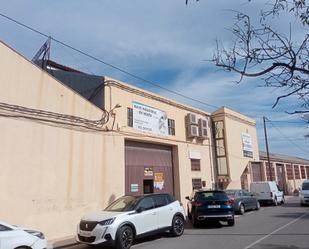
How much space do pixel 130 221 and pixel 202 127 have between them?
13.8m

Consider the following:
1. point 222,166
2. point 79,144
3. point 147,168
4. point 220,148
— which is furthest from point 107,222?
point 220,148

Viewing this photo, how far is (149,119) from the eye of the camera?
19.5 metres

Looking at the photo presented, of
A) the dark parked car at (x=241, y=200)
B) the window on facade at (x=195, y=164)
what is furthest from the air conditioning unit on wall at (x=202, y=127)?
the dark parked car at (x=241, y=200)

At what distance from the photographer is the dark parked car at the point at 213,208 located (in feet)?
48.8

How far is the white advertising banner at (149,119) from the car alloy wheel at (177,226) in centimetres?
609

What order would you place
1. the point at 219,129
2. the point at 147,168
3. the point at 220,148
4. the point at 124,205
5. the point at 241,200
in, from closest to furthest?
the point at 124,205 → the point at 147,168 → the point at 241,200 → the point at 220,148 → the point at 219,129

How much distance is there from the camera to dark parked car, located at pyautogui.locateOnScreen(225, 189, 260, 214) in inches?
806

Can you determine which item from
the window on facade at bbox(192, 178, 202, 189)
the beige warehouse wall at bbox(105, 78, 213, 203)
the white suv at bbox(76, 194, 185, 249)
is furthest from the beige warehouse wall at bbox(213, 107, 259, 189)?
the white suv at bbox(76, 194, 185, 249)

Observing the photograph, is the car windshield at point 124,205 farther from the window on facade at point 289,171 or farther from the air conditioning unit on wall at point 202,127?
the window on facade at point 289,171

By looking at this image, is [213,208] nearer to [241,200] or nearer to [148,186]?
[148,186]

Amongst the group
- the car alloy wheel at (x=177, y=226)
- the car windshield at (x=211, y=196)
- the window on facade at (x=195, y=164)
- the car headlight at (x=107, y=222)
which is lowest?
the car alloy wheel at (x=177, y=226)

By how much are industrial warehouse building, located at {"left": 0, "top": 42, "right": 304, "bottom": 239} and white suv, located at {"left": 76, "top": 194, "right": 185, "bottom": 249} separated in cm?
226

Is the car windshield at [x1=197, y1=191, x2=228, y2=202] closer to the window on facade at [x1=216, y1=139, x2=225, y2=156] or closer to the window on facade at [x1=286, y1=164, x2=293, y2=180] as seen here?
the window on facade at [x1=216, y1=139, x2=225, y2=156]

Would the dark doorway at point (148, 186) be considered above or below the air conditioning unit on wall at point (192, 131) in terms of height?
below
